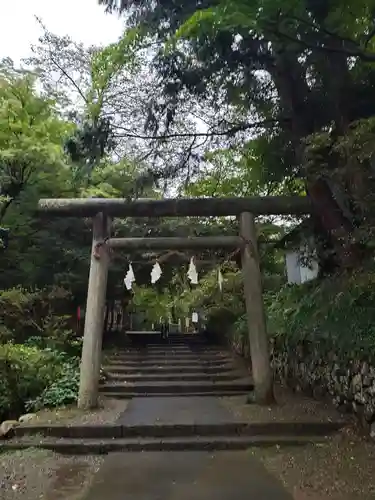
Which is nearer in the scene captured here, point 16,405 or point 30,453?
point 30,453

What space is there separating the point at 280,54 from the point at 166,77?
1807mm

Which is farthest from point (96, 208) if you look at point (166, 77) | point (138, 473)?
point (138, 473)

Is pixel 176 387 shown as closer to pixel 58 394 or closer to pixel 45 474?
pixel 58 394

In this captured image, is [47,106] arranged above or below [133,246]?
above

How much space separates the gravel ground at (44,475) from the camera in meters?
4.52

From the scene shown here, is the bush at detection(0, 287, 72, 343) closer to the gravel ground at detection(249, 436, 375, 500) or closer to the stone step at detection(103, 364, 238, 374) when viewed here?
the stone step at detection(103, 364, 238, 374)

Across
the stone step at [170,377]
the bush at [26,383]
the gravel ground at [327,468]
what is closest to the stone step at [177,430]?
the gravel ground at [327,468]

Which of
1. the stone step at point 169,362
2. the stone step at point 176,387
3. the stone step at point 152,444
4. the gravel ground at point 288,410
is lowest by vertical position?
the stone step at point 152,444

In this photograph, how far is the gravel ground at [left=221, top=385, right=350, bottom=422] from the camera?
6.92 m

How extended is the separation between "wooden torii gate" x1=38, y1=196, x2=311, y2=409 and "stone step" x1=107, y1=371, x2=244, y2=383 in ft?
9.41

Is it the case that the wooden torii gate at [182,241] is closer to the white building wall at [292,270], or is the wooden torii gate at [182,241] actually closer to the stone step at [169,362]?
the stone step at [169,362]

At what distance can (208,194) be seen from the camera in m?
11.5

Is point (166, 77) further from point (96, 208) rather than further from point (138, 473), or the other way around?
point (138, 473)

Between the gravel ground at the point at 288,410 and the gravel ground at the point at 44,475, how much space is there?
2.61 metres
